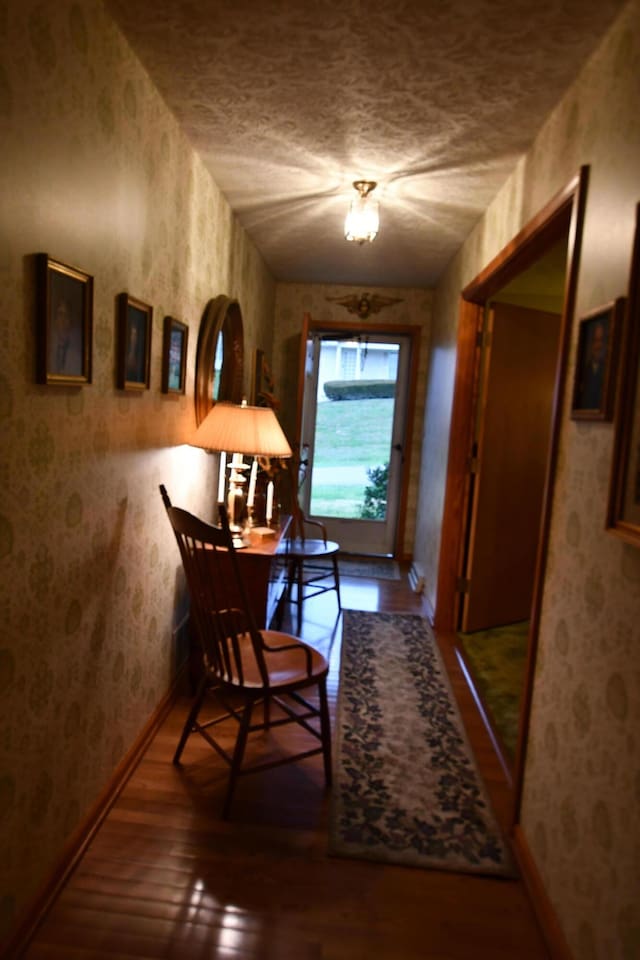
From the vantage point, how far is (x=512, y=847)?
1.79 m

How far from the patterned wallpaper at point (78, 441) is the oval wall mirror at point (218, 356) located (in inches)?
11.0

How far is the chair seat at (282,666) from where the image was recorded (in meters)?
1.88

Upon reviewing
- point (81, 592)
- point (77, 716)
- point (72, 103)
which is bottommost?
point (77, 716)

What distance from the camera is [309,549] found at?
3.54 meters

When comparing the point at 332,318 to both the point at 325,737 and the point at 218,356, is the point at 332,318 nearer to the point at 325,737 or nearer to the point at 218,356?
the point at 218,356

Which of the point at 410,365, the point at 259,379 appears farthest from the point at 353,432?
the point at 259,379

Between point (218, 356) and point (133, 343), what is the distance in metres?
1.19

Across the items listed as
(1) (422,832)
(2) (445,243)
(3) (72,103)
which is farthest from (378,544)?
(3) (72,103)

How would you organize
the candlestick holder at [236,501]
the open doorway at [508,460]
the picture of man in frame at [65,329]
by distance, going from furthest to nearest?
the open doorway at [508,460]
the candlestick holder at [236,501]
the picture of man in frame at [65,329]

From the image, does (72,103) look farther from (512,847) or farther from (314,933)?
(512,847)

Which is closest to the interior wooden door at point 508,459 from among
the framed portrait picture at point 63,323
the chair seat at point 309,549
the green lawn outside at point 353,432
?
the chair seat at point 309,549

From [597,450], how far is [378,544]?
396cm

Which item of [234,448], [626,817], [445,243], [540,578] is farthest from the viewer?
[445,243]

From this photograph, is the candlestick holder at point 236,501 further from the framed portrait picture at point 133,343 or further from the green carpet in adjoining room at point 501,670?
the green carpet in adjoining room at point 501,670
